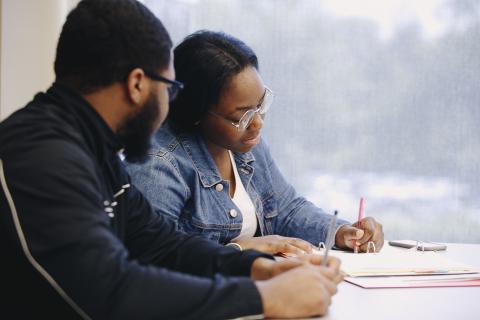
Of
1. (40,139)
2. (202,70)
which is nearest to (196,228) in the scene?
(202,70)

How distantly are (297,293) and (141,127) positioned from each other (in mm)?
450

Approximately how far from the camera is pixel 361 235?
1734 millimetres

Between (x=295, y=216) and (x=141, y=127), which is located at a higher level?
(x=141, y=127)

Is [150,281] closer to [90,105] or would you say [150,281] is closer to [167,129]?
[90,105]

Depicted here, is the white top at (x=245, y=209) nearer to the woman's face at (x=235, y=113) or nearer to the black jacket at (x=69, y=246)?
the woman's face at (x=235, y=113)

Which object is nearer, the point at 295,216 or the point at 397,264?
the point at 397,264

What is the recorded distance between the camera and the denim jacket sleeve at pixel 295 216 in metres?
1.93

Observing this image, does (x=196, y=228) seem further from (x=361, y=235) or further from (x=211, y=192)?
(x=361, y=235)

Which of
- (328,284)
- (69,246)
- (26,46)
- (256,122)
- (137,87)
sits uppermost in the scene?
(26,46)

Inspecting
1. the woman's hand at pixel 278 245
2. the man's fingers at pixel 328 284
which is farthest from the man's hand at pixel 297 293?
the woman's hand at pixel 278 245

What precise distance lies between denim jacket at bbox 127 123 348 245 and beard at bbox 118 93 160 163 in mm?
348

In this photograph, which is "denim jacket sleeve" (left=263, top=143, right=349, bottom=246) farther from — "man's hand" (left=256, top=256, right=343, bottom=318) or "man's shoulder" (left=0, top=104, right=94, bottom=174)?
"man's shoulder" (left=0, top=104, right=94, bottom=174)

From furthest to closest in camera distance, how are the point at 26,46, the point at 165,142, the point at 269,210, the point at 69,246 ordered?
1. the point at 26,46
2. the point at 269,210
3. the point at 165,142
4. the point at 69,246

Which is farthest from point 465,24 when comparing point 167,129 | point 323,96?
point 167,129
